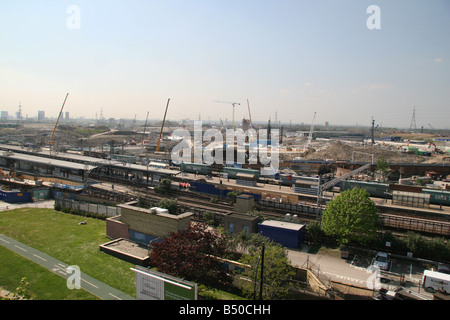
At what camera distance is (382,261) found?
15562 mm

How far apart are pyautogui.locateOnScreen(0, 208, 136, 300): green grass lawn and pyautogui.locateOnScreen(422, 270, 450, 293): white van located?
12859 mm

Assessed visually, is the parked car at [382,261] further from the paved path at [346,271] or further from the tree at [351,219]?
the tree at [351,219]

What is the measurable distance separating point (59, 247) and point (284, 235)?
13277mm

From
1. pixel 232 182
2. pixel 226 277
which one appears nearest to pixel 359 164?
pixel 232 182

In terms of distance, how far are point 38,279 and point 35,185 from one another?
2085 cm

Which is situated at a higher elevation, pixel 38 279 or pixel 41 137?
pixel 41 137

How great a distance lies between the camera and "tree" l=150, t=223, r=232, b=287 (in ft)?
39.7

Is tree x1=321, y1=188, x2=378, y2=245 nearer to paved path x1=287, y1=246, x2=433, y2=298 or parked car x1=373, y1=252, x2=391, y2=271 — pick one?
parked car x1=373, y1=252, x2=391, y2=271

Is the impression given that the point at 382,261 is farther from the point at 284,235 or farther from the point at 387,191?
the point at 387,191

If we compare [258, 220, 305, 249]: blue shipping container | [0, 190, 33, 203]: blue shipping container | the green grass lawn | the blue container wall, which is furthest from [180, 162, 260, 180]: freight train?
[0, 190, 33, 203]: blue shipping container

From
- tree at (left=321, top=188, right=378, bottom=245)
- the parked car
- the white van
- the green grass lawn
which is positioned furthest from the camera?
tree at (left=321, top=188, right=378, bottom=245)

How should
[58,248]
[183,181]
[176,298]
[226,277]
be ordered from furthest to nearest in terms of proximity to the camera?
[183,181] < [58,248] < [226,277] < [176,298]

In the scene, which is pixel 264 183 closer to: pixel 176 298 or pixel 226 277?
pixel 226 277

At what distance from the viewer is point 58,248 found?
17.2 meters
